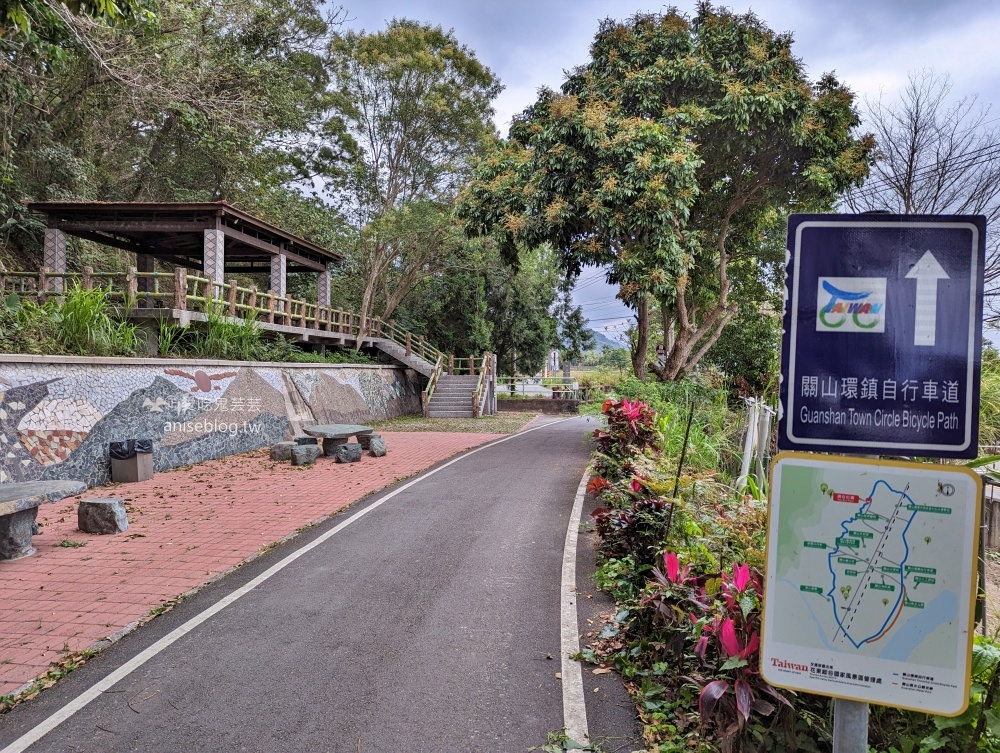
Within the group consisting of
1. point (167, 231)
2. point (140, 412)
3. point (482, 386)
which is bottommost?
point (140, 412)

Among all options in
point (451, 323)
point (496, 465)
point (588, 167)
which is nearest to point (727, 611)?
point (496, 465)

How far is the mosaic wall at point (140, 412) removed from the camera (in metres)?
8.65

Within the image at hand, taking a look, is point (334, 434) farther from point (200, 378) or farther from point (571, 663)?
point (571, 663)

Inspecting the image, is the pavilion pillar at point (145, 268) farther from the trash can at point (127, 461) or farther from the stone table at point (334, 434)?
the trash can at point (127, 461)

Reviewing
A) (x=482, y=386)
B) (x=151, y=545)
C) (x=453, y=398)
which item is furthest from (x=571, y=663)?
(x=482, y=386)

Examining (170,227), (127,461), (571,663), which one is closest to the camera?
(571,663)

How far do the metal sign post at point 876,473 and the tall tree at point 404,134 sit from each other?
24.8 meters

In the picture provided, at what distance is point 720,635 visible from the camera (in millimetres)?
3031

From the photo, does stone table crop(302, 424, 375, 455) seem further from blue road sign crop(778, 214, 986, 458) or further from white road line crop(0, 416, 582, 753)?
blue road sign crop(778, 214, 986, 458)

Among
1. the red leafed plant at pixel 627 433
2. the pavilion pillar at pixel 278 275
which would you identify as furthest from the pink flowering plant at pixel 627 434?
the pavilion pillar at pixel 278 275

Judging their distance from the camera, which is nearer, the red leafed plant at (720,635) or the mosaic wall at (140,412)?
the red leafed plant at (720,635)

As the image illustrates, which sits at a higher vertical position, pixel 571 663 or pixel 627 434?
pixel 627 434

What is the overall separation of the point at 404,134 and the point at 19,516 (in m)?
24.8

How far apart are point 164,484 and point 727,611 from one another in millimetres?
9660
